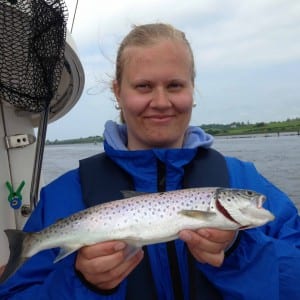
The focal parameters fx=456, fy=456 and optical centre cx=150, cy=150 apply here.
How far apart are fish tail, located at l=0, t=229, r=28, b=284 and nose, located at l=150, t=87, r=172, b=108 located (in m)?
1.13

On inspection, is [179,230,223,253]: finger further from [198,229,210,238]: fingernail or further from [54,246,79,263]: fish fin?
[54,246,79,263]: fish fin

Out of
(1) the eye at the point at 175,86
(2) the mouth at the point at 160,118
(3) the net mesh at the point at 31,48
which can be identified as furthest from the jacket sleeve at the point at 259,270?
(3) the net mesh at the point at 31,48

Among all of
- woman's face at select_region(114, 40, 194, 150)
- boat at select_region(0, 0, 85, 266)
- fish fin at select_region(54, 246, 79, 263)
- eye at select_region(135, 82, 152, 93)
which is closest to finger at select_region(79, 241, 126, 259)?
fish fin at select_region(54, 246, 79, 263)

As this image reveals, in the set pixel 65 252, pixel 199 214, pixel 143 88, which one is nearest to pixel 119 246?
pixel 65 252

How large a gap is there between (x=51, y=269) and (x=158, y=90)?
1309 mm

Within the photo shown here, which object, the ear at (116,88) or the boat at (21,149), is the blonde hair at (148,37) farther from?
the boat at (21,149)

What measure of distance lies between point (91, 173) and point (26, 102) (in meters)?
0.87

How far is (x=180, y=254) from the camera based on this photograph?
112 inches

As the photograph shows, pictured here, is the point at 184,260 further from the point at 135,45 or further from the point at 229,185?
the point at 135,45

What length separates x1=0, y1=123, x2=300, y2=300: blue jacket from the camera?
102 inches

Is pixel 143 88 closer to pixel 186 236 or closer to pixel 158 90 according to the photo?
pixel 158 90

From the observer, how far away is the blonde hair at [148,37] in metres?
3.07

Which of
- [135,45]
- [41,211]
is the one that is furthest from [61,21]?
[41,211]

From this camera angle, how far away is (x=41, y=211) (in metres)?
3.05
